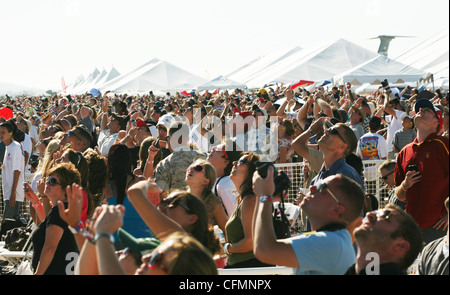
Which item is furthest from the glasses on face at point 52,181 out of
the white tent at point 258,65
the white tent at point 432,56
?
the white tent at point 258,65

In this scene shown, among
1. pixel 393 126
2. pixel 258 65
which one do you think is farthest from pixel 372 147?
pixel 258 65

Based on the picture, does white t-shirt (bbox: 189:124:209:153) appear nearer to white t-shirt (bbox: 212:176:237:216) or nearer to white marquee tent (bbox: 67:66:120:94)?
white t-shirt (bbox: 212:176:237:216)

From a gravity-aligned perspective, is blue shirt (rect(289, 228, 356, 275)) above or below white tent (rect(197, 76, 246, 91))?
below

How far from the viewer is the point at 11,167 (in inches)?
313

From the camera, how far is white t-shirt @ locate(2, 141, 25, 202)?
7.94 m

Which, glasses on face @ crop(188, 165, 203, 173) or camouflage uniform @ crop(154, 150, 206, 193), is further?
camouflage uniform @ crop(154, 150, 206, 193)

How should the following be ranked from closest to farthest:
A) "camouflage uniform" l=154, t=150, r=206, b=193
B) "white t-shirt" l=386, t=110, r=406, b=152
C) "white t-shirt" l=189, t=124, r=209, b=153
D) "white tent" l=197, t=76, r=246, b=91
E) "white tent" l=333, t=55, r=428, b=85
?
1. "camouflage uniform" l=154, t=150, r=206, b=193
2. "white t-shirt" l=189, t=124, r=209, b=153
3. "white t-shirt" l=386, t=110, r=406, b=152
4. "white tent" l=333, t=55, r=428, b=85
5. "white tent" l=197, t=76, r=246, b=91

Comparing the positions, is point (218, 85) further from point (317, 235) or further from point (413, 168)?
point (317, 235)

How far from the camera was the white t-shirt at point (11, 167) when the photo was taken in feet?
26.0

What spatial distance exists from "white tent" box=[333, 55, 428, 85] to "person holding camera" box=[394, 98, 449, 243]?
22.9 m

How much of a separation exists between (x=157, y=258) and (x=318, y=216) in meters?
1.03

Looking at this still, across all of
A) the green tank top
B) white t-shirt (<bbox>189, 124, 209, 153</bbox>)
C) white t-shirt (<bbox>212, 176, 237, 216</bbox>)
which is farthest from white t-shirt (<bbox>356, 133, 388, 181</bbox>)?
the green tank top
